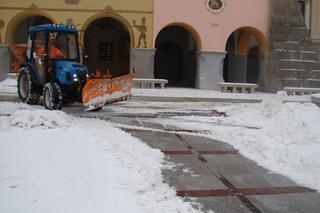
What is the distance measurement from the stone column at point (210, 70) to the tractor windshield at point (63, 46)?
11.6 meters

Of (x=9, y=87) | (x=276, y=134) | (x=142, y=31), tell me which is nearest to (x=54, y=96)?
(x=276, y=134)

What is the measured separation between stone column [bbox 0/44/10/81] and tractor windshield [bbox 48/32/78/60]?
10.9m

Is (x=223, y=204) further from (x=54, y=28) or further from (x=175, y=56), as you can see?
(x=175, y=56)

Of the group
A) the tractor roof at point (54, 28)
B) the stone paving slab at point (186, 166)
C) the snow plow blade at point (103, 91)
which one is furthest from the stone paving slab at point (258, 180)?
the tractor roof at point (54, 28)

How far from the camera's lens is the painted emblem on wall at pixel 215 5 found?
76.0 ft

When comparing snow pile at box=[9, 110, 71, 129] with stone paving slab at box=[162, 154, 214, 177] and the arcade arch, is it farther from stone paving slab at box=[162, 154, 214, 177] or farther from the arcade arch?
the arcade arch

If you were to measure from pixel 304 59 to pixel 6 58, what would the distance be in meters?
15.4

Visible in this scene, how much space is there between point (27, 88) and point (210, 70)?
39.8ft

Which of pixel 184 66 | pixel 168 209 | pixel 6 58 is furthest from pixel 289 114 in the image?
pixel 184 66

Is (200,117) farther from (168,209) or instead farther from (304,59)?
(304,59)

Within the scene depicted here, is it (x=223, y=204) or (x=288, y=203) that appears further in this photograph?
(x=288, y=203)

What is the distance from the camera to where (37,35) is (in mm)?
12492

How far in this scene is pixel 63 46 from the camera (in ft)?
41.2

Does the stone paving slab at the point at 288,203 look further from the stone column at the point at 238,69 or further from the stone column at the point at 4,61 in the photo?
the stone column at the point at 238,69
